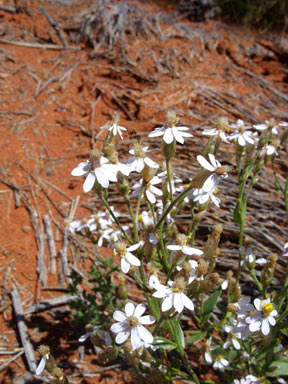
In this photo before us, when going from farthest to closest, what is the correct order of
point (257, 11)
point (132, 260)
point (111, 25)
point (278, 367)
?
1. point (257, 11)
2. point (111, 25)
3. point (278, 367)
4. point (132, 260)

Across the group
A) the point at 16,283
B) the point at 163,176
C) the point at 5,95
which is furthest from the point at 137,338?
the point at 5,95

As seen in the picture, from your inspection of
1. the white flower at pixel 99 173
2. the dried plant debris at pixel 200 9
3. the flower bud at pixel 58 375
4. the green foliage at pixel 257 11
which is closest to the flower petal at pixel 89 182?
the white flower at pixel 99 173

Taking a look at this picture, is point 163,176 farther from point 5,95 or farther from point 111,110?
point 5,95

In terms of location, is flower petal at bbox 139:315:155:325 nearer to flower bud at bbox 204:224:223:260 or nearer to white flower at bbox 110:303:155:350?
white flower at bbox 110:303:155:350

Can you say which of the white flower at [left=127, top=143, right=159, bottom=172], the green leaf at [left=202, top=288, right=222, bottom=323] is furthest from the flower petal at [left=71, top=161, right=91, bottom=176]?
the green leaf at [left=202, top=288, right=222, bottom=323]

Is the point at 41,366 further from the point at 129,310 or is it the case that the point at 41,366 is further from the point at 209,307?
the point at 209,307

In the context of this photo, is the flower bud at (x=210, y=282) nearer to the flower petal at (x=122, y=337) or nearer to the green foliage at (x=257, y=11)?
the flower petal at (x=122, y=337)

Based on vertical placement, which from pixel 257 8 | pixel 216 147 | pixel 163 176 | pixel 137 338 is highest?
pixel 257 8

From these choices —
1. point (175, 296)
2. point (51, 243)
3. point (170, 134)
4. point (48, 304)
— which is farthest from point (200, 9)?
point (175, 296)
